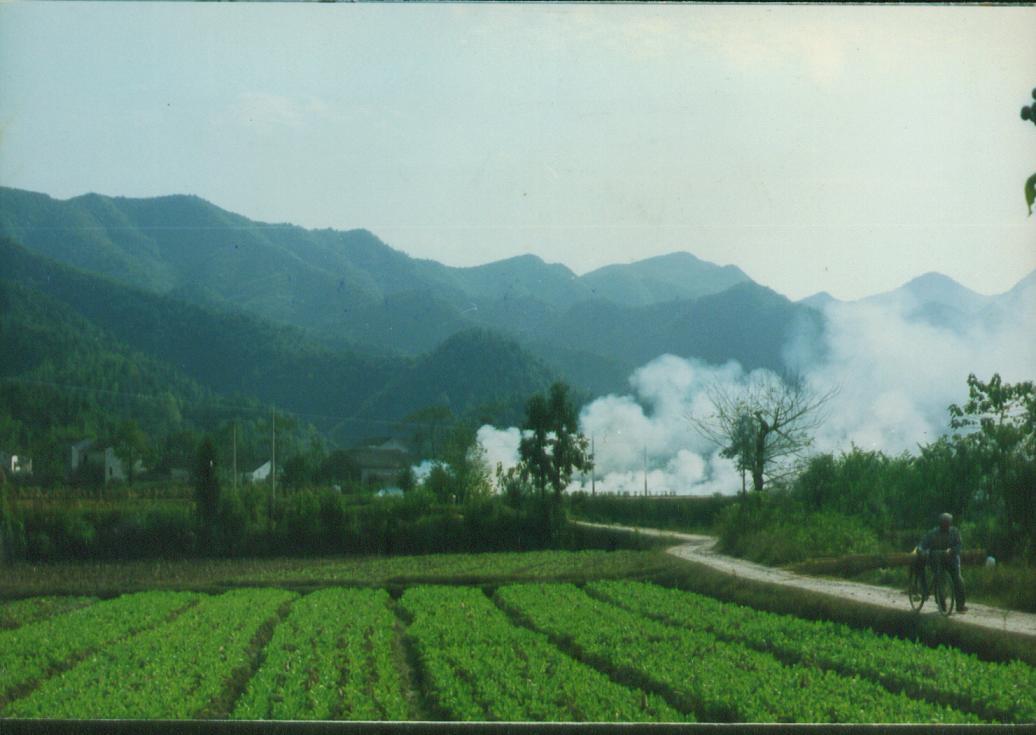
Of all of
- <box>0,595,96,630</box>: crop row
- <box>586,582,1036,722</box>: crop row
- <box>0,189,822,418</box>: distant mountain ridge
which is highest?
<box>0,189,822,418</box>: distant mountain ridge

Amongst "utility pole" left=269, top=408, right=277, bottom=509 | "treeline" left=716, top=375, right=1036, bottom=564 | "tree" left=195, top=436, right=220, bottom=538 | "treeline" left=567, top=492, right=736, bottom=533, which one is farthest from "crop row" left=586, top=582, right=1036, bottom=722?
"treeline" left=567, top=492, right=736, bottom=533

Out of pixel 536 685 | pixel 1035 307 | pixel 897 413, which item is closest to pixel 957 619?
pixel 1035 307

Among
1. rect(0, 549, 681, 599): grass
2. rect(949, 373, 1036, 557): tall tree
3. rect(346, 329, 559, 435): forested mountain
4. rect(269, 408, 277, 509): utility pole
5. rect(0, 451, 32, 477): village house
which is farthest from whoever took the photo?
rect(0, 549, 681, 599): grass

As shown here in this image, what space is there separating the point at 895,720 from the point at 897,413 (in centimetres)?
1037

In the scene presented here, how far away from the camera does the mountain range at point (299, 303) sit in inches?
643

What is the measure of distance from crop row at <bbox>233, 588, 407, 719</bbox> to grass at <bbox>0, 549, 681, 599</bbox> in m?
4.80

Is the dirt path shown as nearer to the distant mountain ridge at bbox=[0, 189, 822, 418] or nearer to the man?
the man

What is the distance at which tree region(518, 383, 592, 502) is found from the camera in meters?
22.6

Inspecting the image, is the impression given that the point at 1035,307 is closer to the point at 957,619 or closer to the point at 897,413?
the point at 957,619

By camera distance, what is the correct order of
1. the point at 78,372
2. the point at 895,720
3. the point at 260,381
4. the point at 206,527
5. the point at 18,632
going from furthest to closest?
1. the point at 206,527
2. the point at 78,372
3. the point at 260,381
4. the point at 18,632
5. the point at 895,720

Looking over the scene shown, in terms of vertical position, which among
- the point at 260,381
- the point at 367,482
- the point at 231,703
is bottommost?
the point at 231,703

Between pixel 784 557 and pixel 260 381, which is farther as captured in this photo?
pixel 784 557

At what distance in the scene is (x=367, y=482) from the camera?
22.7 metres

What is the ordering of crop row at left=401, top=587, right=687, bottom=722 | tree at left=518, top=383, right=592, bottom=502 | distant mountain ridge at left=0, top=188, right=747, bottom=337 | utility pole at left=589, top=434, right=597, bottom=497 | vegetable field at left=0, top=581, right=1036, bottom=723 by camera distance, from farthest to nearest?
utility pole at left=589, top=434, right=597, bottom=497 < tree at left=518, top=383, right=592, bottom=502 < distant mountain ridge at left=0, top=188, right=747, bottom=337 < crop row at left=401, top=587, right=687, bottom=722 < vegetable field at left=0, top=581, right=1036, bottom=723
